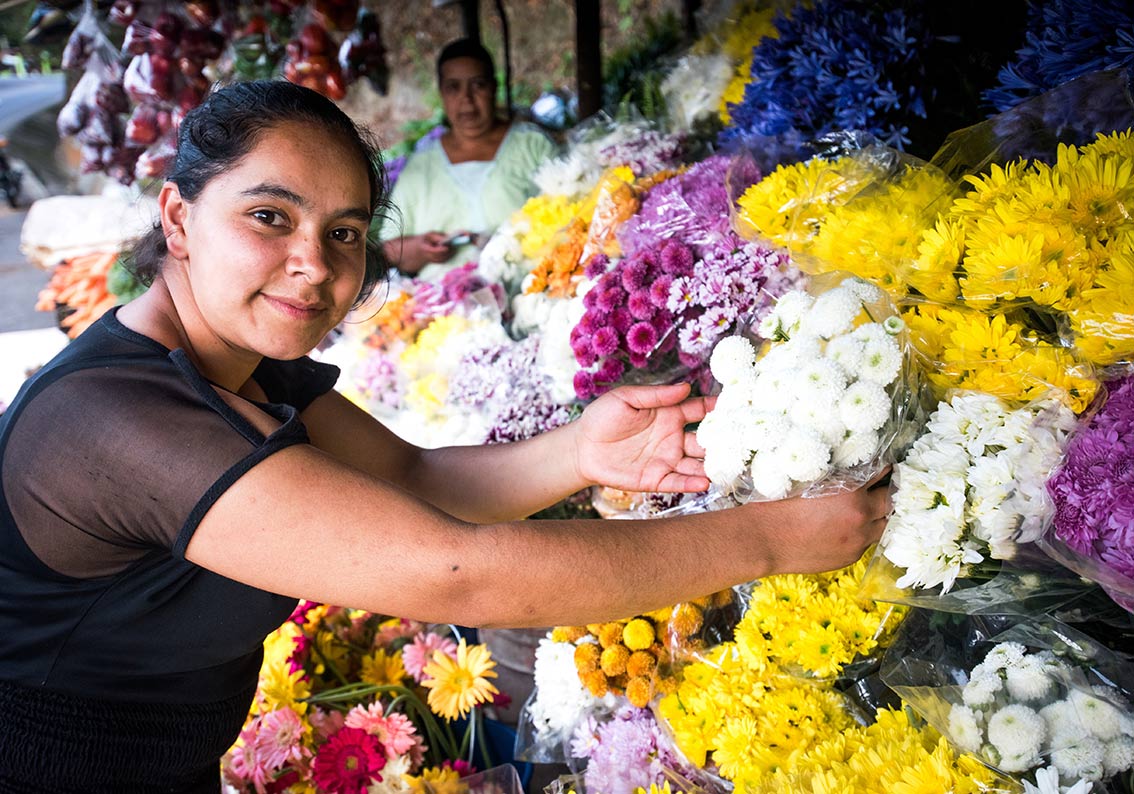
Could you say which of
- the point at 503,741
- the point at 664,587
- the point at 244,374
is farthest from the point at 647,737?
the point at 244,374

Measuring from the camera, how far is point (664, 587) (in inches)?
43.7

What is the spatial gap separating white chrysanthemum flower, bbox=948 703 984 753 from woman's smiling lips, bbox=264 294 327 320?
950 mm

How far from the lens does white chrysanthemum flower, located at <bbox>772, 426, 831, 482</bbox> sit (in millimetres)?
1058

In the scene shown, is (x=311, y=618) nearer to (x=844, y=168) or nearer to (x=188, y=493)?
(x=188, y=493)

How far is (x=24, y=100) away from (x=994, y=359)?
11.6m

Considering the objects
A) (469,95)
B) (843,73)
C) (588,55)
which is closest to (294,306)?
(843,73)

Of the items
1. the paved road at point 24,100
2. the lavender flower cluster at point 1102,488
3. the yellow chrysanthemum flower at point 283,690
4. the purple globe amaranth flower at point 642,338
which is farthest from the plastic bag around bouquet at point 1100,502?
the paved road at point 24,100

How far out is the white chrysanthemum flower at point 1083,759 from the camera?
0.91 m

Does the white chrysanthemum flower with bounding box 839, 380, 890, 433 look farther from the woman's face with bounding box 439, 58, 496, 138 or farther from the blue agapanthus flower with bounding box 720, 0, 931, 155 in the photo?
the woman's face with bounding box 439, 58, 496, 138

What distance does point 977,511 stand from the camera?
40.8 inches

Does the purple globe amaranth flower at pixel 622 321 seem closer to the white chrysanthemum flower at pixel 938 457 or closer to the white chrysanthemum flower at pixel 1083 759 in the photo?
the white chrysanthemum flower at pixel 938 457

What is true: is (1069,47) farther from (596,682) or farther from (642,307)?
(596,682)

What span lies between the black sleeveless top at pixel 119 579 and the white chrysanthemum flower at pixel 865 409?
655 millimetres

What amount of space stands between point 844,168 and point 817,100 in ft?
1.56
